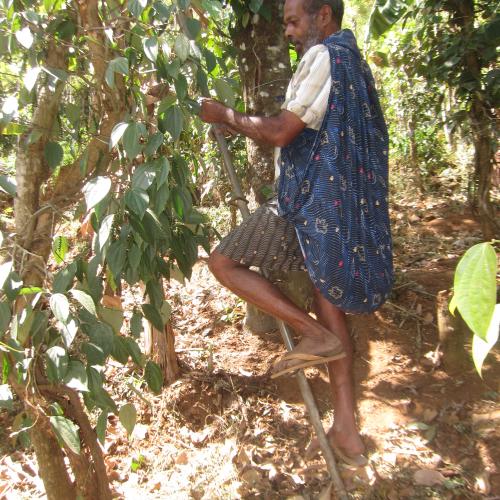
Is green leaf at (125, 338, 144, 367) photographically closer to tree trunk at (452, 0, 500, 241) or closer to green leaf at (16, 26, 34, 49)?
green leaf at (16, 26, 34, 49)

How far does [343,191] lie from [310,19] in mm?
648

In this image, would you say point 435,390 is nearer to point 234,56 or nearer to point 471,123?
point 471,123

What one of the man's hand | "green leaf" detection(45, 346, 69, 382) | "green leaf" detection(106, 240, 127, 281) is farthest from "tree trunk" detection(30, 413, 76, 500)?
the man's hand

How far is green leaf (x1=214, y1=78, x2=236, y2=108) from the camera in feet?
6.13

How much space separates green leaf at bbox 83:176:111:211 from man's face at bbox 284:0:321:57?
1.00 metres

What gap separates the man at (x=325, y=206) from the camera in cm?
181

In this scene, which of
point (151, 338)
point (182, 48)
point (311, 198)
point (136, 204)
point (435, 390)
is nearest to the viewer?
point (136, 204)

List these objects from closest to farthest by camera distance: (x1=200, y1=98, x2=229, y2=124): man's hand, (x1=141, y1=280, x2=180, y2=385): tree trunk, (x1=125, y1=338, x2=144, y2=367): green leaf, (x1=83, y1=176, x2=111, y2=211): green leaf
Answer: (x1=83, y1=176, x2=111, y2=211): green leaf, (x1=125, y1=338, x2=144, y2=367): green leaf, (x1=200, y1=98, x2=229, y2=124): man's hand, (x1=141, y1=280, x2=180, y2=385): tree trunk

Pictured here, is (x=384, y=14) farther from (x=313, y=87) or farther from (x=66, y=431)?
(x=66, y=431)

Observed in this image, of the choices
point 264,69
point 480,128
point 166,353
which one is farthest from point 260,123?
point 480,128

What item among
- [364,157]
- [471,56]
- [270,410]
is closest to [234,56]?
[364,157]

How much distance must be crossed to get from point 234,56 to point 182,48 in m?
1.28

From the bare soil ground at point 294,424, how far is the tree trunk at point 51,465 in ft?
1.52

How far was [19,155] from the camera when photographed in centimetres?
188
